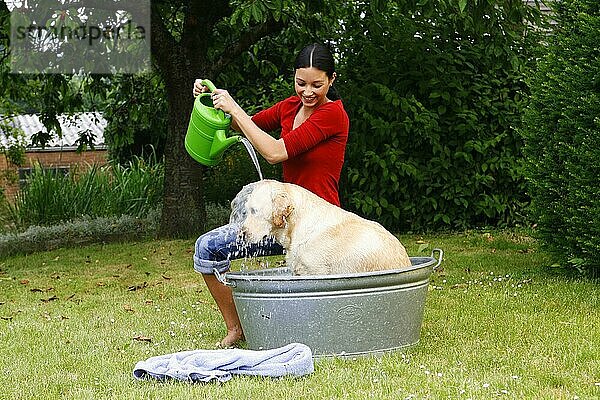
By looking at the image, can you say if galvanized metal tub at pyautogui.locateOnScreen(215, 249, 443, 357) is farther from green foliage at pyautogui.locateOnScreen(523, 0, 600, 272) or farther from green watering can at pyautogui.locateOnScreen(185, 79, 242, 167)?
green foliage at pyautogui.locateOnScreen(523, 0, 600, 272)

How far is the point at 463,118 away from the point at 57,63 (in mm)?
4844

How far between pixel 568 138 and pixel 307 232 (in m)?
3.00

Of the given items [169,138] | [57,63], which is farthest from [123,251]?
[57,63]

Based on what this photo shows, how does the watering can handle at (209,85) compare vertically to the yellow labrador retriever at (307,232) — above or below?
above

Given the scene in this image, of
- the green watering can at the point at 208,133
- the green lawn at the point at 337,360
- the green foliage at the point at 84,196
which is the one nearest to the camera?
the green lawn at the point at 337,360

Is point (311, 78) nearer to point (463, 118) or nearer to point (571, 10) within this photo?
point (571, 10)

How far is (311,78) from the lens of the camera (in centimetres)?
440

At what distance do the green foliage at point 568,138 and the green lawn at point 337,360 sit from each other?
0.37 meters

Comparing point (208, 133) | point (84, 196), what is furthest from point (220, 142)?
point (84, 196)

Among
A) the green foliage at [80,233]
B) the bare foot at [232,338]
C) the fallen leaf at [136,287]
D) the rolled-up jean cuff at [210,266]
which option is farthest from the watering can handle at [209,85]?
the green foliage at [80,233]

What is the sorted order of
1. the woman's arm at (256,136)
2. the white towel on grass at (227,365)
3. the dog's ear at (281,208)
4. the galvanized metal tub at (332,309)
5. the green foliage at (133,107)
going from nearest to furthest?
the white towel on grass at (227,365) < the galvanized metal tub at (332,309) < the dog's ear at (281,208) < the woman's arm at (256,136) < the green foliage at (133,107)

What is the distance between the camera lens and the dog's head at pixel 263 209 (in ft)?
13.4

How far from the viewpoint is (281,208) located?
4.07 metres

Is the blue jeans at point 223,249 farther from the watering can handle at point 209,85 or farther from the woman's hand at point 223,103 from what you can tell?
the watering can handle at point 209,85
